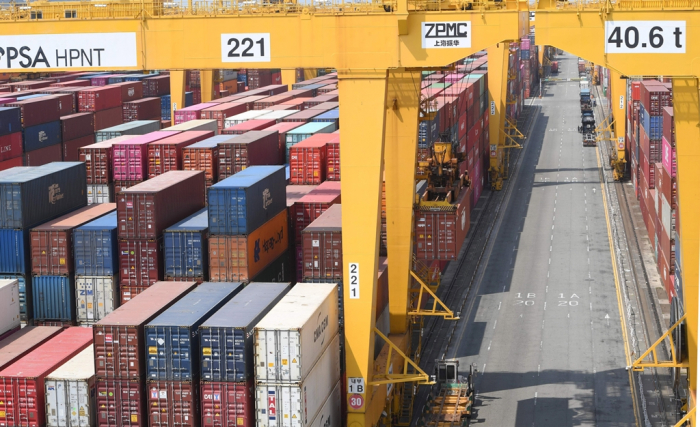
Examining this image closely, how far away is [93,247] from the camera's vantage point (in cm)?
3997

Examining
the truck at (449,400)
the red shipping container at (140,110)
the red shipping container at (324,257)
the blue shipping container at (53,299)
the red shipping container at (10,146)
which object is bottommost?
the truck at (449,400)

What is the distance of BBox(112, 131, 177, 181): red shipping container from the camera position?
51.8m

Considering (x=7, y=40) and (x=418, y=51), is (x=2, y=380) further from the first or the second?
(x=418, y=51)

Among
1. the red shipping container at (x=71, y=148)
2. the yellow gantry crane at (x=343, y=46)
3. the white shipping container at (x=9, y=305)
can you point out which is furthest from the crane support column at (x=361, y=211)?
the red shipping container at (x=71, y=148)

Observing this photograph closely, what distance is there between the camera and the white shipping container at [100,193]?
5175cm

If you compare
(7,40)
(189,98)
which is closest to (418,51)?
(7,40)

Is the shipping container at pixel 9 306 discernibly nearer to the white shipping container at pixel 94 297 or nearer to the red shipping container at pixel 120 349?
the white shipping container at pixel 94 297

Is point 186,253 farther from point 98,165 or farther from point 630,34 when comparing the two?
point 630,34

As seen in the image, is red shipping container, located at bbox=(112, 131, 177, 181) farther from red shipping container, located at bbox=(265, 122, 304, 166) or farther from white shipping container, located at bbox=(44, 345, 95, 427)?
white shipping container, located at bbox=(44, 345, 95, 427)

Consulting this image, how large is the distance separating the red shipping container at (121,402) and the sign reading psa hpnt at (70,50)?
11032 millimetres

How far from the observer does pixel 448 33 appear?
1310 inches

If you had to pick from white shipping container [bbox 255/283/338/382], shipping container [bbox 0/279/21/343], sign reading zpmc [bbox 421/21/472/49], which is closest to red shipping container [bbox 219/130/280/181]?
shipping container [bbox 0/279/21/343]

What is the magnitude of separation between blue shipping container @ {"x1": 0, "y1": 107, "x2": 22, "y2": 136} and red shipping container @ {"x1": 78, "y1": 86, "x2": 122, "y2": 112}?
14.9 m

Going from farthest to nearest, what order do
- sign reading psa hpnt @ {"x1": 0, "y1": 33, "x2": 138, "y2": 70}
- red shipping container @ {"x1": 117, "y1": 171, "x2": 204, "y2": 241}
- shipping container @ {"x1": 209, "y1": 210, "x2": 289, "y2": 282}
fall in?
red shipping container @ {"x1": 117, "y1": 171, "x2": 204, "y2": 241}
shipping container @ {"x1": 209, "y1": 210, "x2": 289, "y2": 282}
sign reading psa hpnt @ {"x1": 0, "y1": 33, "x2": 138, "y2": 70}
